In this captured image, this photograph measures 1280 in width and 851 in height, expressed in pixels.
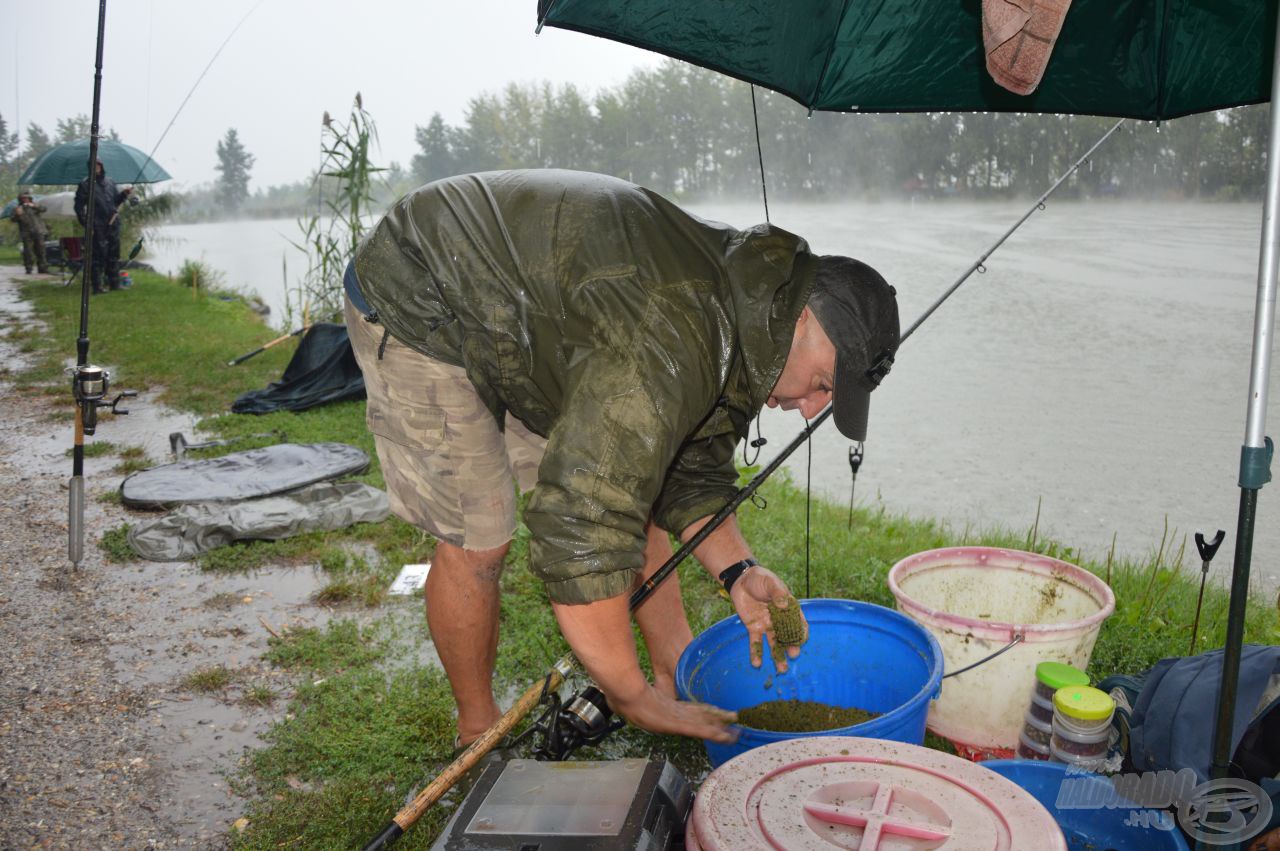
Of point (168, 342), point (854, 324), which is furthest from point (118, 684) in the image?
point (168, 342)

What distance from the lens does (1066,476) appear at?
4.27 meters

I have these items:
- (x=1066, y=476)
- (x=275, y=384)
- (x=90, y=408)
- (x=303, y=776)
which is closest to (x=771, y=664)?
(x=303, y=776)

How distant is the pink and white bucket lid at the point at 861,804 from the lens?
1.33 metres

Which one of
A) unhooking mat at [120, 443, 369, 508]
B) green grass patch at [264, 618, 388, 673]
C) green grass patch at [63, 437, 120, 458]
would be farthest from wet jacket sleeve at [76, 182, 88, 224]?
green grass patch at [264, 618, 388, 673]

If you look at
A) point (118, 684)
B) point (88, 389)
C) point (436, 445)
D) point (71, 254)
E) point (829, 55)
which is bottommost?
point (118, 684)

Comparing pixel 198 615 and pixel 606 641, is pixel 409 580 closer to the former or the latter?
pixel 198 615

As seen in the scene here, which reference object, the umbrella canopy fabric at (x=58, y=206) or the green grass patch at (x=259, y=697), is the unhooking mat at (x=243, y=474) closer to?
the green grass patch at (x=259, y=697)

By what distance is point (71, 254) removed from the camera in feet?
44.4

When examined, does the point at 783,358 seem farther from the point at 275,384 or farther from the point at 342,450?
the point at 275,384

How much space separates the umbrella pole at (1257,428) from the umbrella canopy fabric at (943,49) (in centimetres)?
79

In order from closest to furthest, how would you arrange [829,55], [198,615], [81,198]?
[829,55], [198,615], [81,198]

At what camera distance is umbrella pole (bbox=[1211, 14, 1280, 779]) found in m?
1.42

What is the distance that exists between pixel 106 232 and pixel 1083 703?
43.9 ft

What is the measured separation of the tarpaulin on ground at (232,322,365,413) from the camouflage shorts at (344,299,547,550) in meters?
4.10
